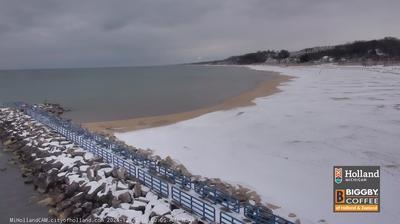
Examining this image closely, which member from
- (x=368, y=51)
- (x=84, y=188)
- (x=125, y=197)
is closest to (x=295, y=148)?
(x=125, y=197)

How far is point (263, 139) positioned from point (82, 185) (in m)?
11.5

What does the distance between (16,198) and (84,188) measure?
136 inches

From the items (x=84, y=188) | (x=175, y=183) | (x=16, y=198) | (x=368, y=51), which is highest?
(x=368, y=51)

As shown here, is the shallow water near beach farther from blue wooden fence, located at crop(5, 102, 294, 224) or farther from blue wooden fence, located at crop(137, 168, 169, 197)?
blue wooden fence, located at crop(137, 168, 169, 197)

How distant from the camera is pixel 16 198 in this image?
49.5 ft

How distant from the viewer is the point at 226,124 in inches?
1080

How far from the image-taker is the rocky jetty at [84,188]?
1191 cm

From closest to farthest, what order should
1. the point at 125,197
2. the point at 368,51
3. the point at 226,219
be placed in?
1. the point at 226,219
2. the point at 125,197
3. the point at 368,51

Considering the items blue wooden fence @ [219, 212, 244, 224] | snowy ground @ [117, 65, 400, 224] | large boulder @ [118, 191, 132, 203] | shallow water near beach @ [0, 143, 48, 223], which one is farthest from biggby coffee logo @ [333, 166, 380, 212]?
shallow water near beach @ [0, 143, 48, 223]

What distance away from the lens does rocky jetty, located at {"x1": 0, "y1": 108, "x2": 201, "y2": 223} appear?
1191 centimetres

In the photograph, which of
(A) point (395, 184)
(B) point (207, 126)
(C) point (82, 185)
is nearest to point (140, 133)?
(B) point (207, 126)

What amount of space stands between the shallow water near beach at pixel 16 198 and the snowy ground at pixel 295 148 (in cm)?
703

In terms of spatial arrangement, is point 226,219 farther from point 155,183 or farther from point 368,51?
point 368,51

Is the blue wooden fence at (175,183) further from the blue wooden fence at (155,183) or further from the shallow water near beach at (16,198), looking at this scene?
the shallow water near beach at (16,198)
